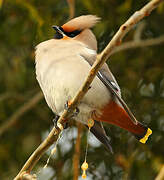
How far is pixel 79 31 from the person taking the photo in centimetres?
263

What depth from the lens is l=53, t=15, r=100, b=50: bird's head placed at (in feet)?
8.52

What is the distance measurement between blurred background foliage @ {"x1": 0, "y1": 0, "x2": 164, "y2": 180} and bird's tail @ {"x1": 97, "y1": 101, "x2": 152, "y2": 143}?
0.54 meters

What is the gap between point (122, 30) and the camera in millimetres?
1477

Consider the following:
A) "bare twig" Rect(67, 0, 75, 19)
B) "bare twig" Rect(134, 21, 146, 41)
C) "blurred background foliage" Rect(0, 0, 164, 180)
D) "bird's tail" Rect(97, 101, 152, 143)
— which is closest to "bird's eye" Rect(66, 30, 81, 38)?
"blurred background foliage" Rect(0, 0, 164, 180)

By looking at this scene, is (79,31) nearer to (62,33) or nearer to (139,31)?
(62,33)

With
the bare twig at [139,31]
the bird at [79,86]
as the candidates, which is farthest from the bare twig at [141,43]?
the bird at [79,86]

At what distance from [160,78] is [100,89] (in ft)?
3.00

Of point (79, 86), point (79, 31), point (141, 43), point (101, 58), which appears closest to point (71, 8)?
point (79, 31)

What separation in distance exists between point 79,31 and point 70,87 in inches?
17.7

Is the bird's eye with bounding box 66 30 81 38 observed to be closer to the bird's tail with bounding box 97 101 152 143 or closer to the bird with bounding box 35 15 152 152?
the bird with bounding box 35 15 152 152

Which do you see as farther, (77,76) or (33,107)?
(33,107)

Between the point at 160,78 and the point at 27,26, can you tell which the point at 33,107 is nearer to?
the point at 27,26

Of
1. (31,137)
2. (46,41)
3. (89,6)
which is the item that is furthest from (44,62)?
(31,137)

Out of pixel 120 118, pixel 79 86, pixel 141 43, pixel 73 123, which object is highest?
pixel 79 86
